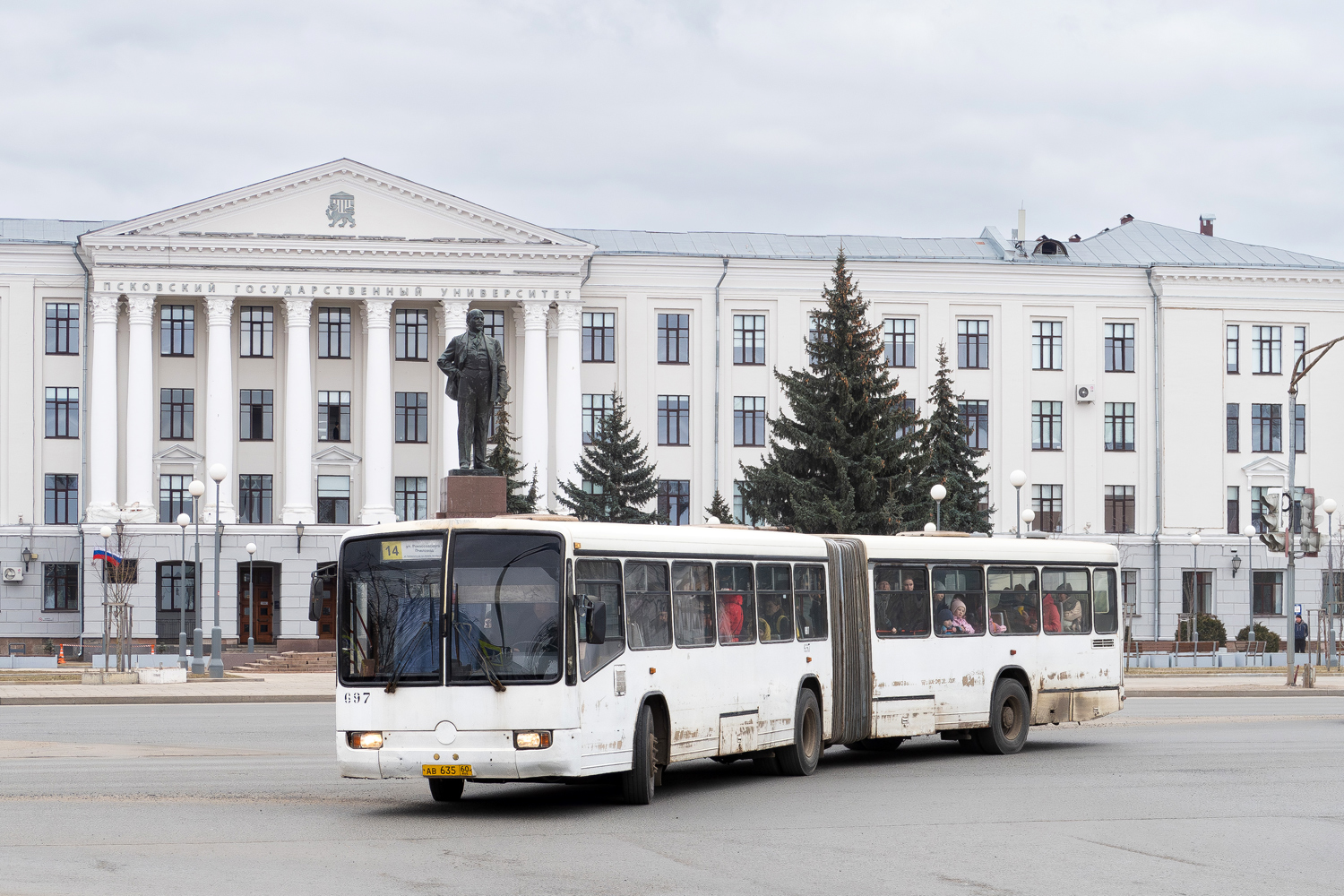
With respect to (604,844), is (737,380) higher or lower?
higher

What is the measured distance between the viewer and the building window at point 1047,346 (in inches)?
2490

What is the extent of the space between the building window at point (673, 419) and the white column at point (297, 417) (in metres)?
12.1

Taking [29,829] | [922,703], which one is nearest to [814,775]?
[922,703]

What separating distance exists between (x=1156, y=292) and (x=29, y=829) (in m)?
55.5

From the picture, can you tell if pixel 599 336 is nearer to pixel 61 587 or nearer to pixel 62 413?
pixel 62 413

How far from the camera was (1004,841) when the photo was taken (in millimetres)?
12531

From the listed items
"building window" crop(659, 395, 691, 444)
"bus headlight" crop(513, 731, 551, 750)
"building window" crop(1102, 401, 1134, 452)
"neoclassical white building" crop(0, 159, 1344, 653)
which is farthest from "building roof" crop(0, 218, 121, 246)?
"bus headlight" crop(513, 731, 551, 750)

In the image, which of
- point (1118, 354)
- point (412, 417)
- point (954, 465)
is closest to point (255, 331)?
point (412, 417)

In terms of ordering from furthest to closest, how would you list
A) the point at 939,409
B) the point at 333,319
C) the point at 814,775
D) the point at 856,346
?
the point at 333,319
the point at 939,409
the point at 856,346
the point at 814,775

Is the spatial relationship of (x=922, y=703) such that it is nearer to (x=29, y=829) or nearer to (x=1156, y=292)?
(x=29, y=829)

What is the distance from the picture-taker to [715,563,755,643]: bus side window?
54.9 feet

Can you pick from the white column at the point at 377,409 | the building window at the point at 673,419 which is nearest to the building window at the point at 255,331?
the white column at the point at 377,409

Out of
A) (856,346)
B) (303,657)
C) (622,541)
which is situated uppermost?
(856,346)

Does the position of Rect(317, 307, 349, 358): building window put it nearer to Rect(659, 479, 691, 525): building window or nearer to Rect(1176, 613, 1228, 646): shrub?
Rect(659, 479, 691, 525): building window
